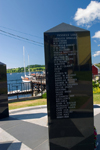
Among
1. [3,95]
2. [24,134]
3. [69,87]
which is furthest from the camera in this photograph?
[3,95]

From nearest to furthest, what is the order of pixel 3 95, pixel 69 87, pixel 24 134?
1. pixel 69 87
2. pixel 24 134
3. pixel 3 95

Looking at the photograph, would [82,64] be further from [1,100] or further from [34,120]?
[1,100]

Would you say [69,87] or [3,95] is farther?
[3,95]

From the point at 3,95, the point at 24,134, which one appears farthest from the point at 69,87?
the point at 3,95

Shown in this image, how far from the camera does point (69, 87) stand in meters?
2.59

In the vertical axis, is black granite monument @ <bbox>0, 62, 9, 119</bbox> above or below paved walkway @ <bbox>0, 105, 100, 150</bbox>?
above

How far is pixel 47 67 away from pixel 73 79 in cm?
58

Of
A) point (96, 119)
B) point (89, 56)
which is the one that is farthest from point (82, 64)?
point (96, 119)

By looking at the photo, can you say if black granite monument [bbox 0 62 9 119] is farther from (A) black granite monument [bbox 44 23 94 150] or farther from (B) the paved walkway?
(A) black granite monument [bbox 44 23 94 150]

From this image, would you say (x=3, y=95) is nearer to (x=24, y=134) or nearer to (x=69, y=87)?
(x=24, y=134)

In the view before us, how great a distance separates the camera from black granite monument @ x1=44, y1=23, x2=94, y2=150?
2.55 m

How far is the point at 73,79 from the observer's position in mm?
2586

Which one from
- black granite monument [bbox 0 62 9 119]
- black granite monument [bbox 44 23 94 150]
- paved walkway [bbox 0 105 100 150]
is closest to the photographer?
black granite monument [bbox 44 23 94 150]

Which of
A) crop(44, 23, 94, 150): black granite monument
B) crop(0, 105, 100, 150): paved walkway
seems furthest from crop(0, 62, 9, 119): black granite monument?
crop(44, 23, 94, 150): black granite monument
